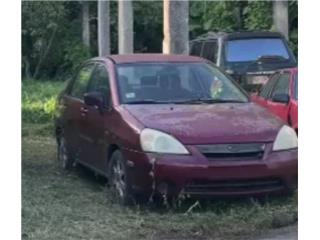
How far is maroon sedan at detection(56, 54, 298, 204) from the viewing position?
6.92 m

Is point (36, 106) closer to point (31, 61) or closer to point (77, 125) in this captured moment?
point (77, 125)

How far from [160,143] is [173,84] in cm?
131

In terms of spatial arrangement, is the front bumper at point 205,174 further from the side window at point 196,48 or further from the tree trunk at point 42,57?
the tree trunk at point 42,57

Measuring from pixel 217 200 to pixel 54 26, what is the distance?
2773 centimetres

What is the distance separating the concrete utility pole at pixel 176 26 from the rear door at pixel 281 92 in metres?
1.42

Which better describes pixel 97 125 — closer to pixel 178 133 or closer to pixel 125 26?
pixel 178 133

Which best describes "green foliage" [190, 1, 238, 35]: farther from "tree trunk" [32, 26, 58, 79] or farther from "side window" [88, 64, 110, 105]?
"side window" [88, 64, 110, 105]

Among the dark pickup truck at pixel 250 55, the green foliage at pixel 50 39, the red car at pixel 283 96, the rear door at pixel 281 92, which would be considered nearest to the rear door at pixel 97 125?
the red car at pixel 283 96

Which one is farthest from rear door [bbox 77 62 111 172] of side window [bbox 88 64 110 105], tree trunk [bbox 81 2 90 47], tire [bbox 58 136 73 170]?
tree trunk [bbox 81 2 90 47]

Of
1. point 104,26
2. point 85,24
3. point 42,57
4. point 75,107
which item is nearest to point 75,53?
point 85,24

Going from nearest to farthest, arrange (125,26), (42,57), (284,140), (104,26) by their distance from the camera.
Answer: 1. (284,140)
2. (125,26)
3. (104,26)
4. (42,57)

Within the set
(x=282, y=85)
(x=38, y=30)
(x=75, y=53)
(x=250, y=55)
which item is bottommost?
(x=75, y=53)

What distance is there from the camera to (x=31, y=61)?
35.4m

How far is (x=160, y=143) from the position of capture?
6.97 metres
